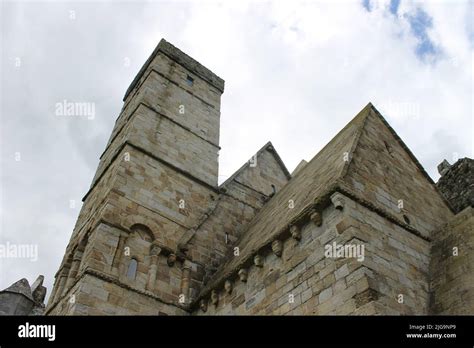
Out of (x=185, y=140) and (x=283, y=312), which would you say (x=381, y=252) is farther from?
(x=185, y=140)

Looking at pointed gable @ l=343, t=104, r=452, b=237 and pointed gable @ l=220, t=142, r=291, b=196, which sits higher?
pointed gable @ l=220, t=142, r=291, b=196

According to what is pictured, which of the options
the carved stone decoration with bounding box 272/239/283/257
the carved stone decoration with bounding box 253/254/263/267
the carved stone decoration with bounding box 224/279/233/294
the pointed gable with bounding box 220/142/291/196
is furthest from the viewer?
the pointed gable with bounding box 220/142/291/196

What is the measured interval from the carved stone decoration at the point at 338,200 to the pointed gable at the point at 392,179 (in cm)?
47

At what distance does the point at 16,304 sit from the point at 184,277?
9976mm

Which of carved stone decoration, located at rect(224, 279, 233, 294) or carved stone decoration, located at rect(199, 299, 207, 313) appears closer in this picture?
carved stone decoration, located at rect(224, 279, 233, 294)

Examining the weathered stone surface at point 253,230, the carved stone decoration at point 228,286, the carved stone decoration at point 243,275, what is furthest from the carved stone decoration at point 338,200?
the carved stone decoration at point 228,286

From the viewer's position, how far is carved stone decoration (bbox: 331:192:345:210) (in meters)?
7.34

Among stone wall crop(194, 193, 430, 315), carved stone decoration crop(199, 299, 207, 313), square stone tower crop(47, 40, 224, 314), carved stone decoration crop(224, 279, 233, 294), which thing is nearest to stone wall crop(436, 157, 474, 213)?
stone wall crop(194, 193, 430, 315)

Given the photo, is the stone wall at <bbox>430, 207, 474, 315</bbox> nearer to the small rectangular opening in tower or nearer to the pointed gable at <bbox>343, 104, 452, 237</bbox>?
the pointed gable at <bbox>343, 104, 452, 237</bbox>

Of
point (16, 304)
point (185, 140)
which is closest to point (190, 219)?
point (185, 140)

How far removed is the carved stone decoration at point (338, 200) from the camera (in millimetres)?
7335

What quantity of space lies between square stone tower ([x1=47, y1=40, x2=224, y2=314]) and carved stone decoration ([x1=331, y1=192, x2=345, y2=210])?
17.3ft

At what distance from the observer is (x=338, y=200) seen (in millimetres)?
7375

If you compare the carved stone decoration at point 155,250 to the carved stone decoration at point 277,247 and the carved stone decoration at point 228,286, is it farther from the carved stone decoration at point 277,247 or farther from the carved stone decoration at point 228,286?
the carved stone decoration at point 277,247
